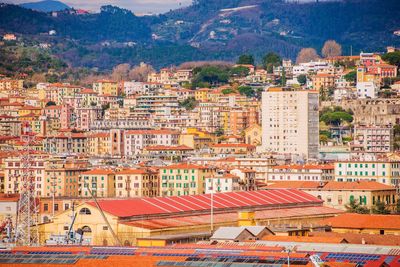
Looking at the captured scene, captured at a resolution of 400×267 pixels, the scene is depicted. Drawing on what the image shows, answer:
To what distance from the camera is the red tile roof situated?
68062 mm

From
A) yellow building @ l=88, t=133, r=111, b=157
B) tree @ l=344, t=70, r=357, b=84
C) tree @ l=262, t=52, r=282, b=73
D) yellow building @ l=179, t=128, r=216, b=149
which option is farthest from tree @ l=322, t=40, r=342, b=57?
yellow building @ l=88, t=133, r=111, b=157

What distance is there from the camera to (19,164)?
93688 millimetres

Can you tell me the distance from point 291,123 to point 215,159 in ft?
30.1

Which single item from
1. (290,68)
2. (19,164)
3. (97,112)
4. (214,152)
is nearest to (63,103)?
(97,112)

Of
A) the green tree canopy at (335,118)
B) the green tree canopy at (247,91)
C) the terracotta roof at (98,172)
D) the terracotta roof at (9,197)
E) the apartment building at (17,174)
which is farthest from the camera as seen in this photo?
the green tree canopy at (247,91)

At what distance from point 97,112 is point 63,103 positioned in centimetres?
522

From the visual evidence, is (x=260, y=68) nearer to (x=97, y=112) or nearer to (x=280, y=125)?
(x=97, y=112)

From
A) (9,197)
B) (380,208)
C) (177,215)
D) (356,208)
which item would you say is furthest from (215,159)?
(177,215)

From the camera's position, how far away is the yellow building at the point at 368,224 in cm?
6300

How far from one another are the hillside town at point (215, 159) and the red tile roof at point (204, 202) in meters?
0.14

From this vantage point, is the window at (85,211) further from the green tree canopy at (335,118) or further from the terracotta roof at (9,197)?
the green tree canopy at (335,118)

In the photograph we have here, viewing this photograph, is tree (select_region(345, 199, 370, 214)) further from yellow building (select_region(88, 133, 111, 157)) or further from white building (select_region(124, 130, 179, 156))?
yellow building (select_region(88, 133, 111, 157))

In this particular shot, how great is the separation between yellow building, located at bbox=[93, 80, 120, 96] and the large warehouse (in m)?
76.2

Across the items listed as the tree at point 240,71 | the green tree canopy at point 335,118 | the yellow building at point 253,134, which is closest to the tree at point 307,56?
the tree at point 240,71
